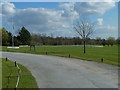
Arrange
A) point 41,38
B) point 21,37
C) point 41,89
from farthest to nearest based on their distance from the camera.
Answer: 1. point 41,38
2. point 21,37
3. point 41,89

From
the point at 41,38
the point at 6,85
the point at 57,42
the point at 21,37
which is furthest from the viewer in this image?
the point at 41,38

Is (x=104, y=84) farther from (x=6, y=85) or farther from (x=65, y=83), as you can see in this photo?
(x=6, y=85)

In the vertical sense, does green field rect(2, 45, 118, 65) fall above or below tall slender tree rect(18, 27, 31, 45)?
below

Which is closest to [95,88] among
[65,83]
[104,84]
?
Result: [104,84]

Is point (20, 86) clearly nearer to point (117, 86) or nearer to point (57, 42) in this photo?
point (117, 86)

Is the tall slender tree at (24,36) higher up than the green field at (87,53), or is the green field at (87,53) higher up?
the tall slender tree at (24,36)

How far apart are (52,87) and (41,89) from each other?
64cm

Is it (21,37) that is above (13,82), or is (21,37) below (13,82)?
above

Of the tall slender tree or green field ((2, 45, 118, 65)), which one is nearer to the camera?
green field ((2, 45, 118, 65))

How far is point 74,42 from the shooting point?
114 meters

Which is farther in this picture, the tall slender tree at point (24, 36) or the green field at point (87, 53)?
the tall slender tree at point (24, 36)

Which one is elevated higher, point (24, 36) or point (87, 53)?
point (24, 36)

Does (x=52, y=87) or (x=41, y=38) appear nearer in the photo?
(x=52, y=87)

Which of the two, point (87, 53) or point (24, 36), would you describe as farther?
point (24, 36)
